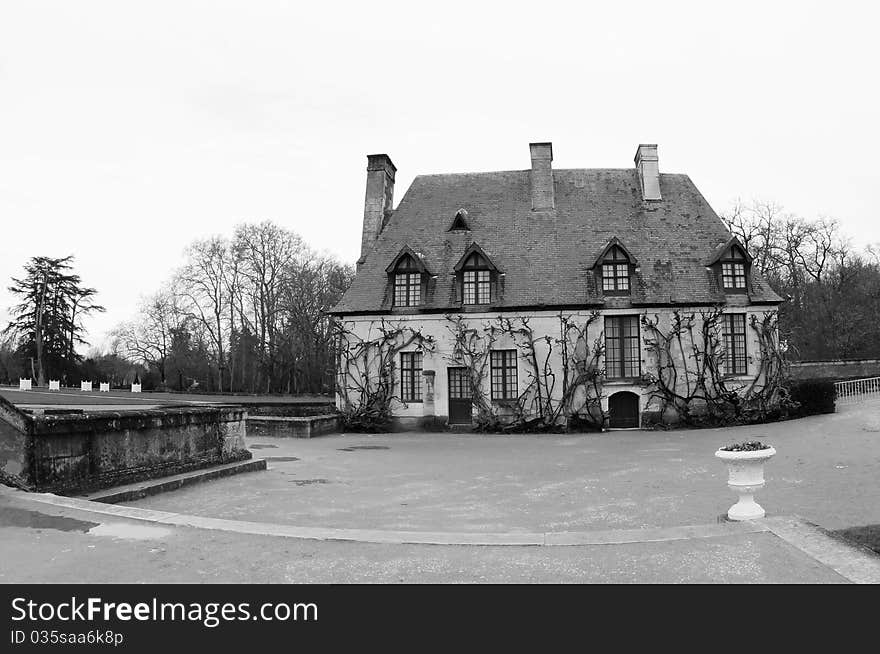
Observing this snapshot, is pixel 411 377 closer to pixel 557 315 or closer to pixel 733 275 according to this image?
pixel 557 315

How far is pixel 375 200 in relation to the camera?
33.3 metres

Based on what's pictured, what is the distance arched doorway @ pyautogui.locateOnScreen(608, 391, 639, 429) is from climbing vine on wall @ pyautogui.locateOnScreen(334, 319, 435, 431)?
7.84 m

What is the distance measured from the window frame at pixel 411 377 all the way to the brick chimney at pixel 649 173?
1308 cm

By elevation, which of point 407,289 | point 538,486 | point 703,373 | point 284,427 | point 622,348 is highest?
point 407,289

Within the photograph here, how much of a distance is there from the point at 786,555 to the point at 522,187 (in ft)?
90.6

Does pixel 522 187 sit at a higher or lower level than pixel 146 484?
higher

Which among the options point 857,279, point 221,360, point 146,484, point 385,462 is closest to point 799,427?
point 385,462

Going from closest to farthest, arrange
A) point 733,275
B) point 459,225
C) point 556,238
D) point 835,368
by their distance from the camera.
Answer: point 733,275 < point 556,238 < point 459,225 < point 835,368

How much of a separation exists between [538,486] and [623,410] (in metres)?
15.9

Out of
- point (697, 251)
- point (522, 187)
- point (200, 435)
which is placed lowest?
point (200, 435)

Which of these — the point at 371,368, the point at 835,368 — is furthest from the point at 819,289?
the point at 371,368
